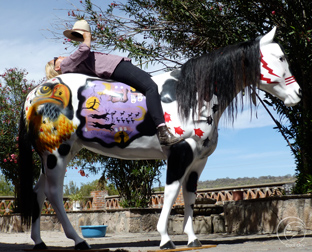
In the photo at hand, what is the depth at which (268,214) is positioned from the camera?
6.86 meters

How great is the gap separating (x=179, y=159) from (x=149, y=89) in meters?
0.81

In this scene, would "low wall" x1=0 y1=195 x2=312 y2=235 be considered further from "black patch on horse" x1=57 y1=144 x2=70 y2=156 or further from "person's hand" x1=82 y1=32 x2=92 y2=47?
"person's hand" x1=82 y1=32 x2=92 y2=47

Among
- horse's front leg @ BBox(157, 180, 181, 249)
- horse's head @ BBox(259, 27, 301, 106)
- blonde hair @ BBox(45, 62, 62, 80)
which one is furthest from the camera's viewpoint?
blonde hair @ BBox(45, 62, 62, 80)

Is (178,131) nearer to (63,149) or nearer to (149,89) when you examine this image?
(149,89)

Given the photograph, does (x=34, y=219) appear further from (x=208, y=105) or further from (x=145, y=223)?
(x=145, y=223)

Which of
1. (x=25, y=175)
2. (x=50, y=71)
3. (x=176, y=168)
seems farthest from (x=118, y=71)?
(x=25, y=175)

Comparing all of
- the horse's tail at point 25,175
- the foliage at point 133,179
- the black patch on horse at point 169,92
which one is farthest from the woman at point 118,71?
the foliage at point 133,179

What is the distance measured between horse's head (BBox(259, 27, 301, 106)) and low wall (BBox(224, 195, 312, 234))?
2.22 metres

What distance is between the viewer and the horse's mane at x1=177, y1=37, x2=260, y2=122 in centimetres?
461

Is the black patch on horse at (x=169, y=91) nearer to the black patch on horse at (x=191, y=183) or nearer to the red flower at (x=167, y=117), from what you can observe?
the red flower at (x=167, y=117)

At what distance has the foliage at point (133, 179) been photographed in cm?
995

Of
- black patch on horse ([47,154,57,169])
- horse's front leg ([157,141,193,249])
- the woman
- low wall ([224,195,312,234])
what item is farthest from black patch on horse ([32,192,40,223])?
low wall ([224,195,312,234])

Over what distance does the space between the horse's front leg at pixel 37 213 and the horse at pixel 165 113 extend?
11 mm

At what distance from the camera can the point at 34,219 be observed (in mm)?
4871
